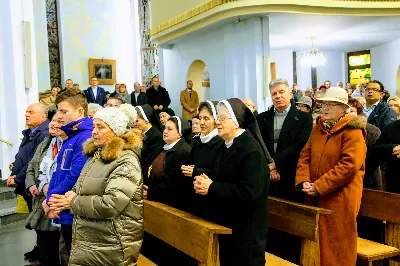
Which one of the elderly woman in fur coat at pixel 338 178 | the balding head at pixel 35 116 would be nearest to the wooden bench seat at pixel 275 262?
the elderly woman in fur coat at pixel 338 178

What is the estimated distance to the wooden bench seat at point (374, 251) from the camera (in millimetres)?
3934

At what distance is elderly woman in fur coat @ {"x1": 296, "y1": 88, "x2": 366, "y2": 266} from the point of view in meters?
3.77

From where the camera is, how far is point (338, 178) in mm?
3738

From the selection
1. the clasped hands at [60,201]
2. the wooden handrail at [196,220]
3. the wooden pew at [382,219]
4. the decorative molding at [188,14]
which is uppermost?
the decorative molding at [188,14]

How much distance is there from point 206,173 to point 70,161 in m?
1.10

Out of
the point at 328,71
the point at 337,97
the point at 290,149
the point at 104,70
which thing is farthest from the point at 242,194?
the point at 328,71

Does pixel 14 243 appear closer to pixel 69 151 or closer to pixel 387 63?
pixel 69 151

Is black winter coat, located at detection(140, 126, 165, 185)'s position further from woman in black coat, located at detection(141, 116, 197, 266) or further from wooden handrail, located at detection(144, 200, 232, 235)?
wooden handrail, located at detection(144, 200, 232, 235)

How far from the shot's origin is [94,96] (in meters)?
13.4

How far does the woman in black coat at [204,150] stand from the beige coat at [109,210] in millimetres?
627

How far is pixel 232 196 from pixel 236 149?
34cm

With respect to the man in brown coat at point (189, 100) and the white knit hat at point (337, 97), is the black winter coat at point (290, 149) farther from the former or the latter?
the man in brown coat at point (189, 100)

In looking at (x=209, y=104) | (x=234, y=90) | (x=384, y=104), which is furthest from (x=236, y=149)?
(x=234, y=90)

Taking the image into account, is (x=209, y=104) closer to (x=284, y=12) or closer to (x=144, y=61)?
(x=284, y=12)
